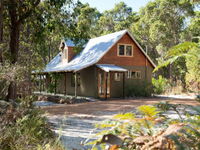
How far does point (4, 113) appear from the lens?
4.72 meters

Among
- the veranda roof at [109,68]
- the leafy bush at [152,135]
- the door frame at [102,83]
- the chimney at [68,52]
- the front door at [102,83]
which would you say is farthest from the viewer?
the chimney at [68,52]

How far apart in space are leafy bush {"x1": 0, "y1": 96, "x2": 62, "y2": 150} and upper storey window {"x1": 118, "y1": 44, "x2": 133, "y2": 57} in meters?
14.7

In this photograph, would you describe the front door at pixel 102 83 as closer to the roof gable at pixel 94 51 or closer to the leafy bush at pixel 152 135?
the roof gable at pixel 94 51

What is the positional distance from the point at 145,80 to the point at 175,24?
490 inches

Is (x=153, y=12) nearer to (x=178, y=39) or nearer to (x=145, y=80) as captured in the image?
(x=178, y=39)

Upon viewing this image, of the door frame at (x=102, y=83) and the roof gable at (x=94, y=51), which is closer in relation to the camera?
the roof gable at (x=94, y=51)

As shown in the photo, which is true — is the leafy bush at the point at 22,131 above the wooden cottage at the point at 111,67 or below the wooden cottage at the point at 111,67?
below

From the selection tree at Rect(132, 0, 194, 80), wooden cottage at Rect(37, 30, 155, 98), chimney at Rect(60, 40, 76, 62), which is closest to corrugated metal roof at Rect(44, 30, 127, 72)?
wooden cottage at Rect(37, 30, 155, 98)

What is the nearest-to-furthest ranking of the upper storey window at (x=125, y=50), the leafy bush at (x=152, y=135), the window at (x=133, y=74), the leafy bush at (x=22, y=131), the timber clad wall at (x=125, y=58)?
the leafy bush at (x=152, y=135) → the leafy bush at (x=22, y=131) → the timber clad wall at (x=125, y=58) → the upper storey window at (x=125, y=50) → the window at (x=133, y=74)

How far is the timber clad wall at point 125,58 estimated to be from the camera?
18875 mm

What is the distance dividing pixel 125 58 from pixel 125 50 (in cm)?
67

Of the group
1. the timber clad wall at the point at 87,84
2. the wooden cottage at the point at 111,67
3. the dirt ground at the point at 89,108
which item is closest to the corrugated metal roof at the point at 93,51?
the wooden cottage at the point at 111,67

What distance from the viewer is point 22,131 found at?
456 centimetres

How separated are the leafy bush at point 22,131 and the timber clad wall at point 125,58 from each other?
45.0 feet
